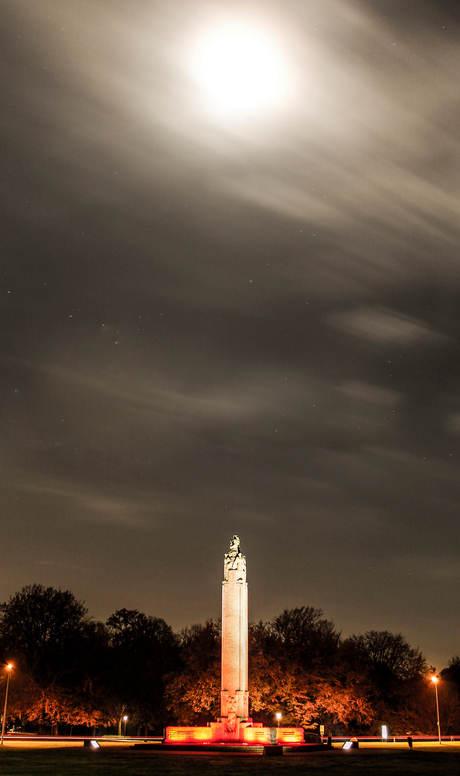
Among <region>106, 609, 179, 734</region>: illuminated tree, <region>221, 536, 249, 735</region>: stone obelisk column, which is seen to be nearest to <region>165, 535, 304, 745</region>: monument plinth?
<region>221, 536, 249, 735</region>: stone obelisk column

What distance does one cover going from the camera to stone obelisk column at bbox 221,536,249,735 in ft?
184

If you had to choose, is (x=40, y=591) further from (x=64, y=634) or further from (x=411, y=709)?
(x=411, y=709)

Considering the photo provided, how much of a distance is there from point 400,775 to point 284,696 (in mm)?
41134

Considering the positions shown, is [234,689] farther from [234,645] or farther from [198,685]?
[198,685]

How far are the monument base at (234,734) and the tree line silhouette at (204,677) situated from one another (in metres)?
9.68

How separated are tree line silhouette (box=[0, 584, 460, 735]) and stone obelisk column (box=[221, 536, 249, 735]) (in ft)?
30.6

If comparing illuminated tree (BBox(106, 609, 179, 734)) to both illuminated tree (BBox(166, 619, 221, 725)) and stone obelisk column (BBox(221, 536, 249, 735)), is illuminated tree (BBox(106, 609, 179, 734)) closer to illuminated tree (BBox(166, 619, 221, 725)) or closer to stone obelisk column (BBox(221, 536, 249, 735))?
illuminated tree (BBox(166, 619, 221, 725))

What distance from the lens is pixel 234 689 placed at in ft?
186

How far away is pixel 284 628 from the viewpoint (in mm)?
80188

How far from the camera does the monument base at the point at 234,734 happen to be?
174ft

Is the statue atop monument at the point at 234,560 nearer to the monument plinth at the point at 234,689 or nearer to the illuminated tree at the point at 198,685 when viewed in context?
the monument plinth at the point at 234,689

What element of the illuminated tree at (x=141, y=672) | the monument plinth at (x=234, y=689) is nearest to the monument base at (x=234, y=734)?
the monument plinth at (x=234, y=689)

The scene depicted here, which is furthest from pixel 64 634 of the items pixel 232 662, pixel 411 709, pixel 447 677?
pixel 447 677

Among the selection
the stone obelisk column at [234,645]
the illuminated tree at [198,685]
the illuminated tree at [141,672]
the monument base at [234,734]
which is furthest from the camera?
the illuminated tree at [141,672]
